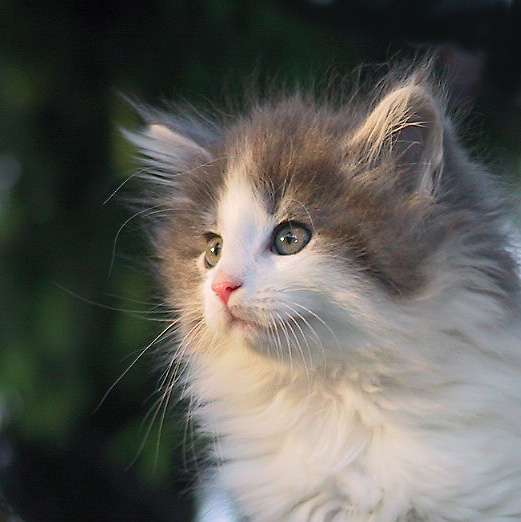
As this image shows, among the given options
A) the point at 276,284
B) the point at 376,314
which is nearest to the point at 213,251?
the point at 276,284

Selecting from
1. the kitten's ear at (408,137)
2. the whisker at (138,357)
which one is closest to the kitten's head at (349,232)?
the kitten's ear at (408,137)

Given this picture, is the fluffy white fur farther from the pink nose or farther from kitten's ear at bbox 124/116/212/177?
kitten's ear at bbox 124/116/212/177

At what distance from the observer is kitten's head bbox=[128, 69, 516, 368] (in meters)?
1.47

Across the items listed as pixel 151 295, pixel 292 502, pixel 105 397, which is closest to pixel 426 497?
pixel 292 502

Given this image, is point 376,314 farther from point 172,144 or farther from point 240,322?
point 172,144

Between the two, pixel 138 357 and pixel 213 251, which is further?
pixel 138 357

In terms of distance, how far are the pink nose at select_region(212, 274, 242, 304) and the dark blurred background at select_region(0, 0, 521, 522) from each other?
65 cm

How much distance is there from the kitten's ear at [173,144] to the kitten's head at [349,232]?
0.20 m

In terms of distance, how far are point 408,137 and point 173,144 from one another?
0.57 meters

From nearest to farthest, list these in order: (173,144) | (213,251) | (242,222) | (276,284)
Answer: (276,284) < (242,222) < (213,251) < (173,144)

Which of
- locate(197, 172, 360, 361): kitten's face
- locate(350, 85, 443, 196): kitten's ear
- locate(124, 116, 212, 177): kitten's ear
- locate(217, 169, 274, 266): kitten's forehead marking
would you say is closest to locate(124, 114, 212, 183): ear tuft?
locate(124, 116, 212, 177): kitten's ear

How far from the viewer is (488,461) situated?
1.46 metres

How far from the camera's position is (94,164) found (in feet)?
7.36

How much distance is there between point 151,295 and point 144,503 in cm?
65
